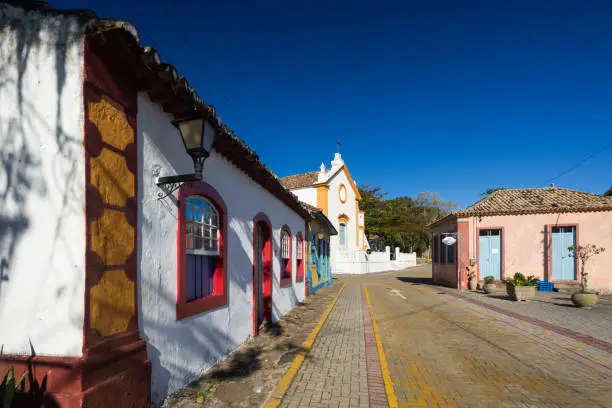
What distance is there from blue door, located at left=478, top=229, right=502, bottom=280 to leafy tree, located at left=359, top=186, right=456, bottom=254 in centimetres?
2326

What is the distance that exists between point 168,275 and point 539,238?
1727 centimetres

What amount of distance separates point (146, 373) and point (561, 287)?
17.8 meters

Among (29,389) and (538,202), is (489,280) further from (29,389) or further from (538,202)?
(29,389)

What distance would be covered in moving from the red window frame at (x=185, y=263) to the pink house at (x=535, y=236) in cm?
1437

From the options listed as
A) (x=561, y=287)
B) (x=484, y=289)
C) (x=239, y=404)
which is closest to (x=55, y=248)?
(x=239, y=404)

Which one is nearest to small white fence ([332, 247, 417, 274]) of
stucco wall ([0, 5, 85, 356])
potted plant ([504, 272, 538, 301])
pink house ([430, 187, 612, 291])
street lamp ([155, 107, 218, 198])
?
pink house ([430, 187, 612, 291])

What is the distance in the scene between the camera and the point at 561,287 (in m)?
15.3

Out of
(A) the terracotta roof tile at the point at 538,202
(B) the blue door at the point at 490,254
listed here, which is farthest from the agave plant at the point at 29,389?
(B) the blue door at the point at 490,254

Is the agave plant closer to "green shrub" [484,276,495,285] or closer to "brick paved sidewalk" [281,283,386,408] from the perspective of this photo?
"brick paved sidewalk" [281,283,386,408]

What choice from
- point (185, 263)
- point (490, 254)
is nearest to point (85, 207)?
point (185, 263)

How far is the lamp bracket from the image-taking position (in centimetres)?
360

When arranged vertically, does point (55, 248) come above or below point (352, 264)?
above

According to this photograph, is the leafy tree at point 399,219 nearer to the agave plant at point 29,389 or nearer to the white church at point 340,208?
the white church at point 340,208

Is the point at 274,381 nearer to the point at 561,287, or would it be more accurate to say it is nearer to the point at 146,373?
the point at 146,373
